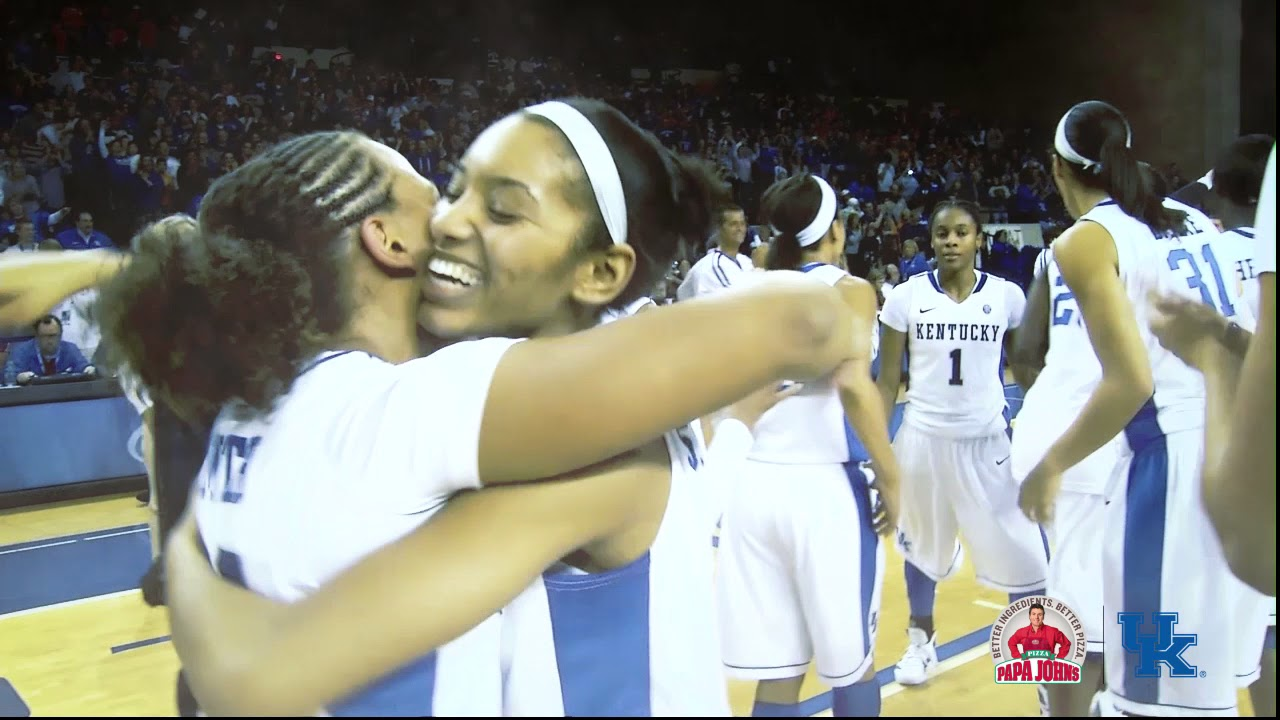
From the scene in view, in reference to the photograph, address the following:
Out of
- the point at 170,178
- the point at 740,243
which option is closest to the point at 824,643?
the point at 740,243

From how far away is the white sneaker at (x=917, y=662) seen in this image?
1710 mm

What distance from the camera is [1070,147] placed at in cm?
172

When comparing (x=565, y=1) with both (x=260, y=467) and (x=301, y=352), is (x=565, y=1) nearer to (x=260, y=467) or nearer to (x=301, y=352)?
(x=301, y=352)

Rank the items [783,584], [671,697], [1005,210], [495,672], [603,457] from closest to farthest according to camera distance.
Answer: [603,457]
[495,672]
[671,697]
[1005,210]
[783,584]

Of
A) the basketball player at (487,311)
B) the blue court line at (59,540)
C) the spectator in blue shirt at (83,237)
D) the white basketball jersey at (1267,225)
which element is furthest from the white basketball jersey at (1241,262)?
the blue court line at (59,540)

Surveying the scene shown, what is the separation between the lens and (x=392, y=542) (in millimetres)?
1140

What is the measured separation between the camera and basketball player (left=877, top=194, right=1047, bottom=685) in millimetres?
1788

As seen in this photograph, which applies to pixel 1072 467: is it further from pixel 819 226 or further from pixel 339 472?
pixel 339 472

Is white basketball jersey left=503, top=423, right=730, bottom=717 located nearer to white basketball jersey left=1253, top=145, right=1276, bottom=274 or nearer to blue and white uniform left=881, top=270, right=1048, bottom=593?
blue and white uniform left=881, top=270, right=1048, bottom=593

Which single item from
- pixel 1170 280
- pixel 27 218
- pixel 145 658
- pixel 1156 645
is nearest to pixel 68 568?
pixel 27 218

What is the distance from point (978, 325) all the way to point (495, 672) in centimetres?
113

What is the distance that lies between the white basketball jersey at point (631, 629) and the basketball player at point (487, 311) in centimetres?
4

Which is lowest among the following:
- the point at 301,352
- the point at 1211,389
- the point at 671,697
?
the point at 671,697

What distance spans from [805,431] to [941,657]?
0.46 m
